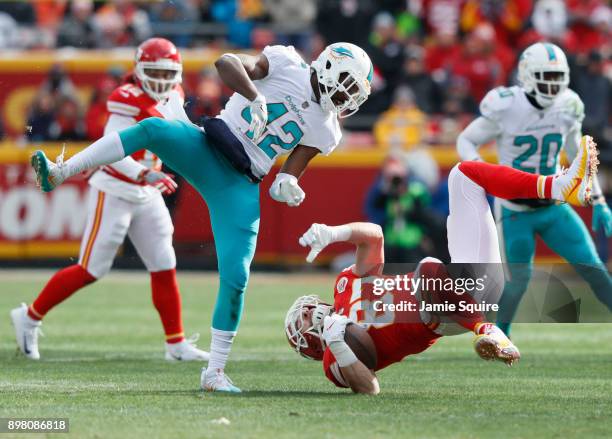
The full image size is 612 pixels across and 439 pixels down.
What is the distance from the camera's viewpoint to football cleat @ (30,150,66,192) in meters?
5.73

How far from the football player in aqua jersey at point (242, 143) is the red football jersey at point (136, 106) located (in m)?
1.33

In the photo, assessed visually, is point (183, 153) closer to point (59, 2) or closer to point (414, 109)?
point (414, 109)

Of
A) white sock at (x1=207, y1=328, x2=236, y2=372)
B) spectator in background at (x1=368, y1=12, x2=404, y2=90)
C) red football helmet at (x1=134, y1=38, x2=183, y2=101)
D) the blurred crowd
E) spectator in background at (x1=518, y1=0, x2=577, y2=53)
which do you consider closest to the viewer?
→ white sock at (x1=207, y1=328, x2=236, y2=372)

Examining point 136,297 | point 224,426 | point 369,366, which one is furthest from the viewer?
point 136,297

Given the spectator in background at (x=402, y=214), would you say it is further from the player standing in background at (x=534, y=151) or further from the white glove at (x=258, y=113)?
the white glove at (x=258, y=113)

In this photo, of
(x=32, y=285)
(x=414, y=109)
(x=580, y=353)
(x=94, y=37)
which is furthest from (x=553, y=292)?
(x=94, y=37)

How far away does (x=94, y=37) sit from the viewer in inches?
613

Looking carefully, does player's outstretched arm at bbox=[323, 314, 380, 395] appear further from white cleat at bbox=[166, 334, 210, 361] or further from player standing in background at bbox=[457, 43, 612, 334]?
player standing in background at bbox=[457, 43, 612, 334]

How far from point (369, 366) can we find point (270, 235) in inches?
311

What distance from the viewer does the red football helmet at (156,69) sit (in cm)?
757

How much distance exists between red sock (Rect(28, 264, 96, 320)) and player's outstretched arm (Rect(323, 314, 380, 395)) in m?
2.27

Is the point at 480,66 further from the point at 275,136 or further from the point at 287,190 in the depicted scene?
the point at 287,190

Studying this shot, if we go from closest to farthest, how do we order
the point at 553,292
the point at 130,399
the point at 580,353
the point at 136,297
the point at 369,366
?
the point at 130,399
the point at 369,366
the point at 553,292
the point at 580,353
the point at 136,297

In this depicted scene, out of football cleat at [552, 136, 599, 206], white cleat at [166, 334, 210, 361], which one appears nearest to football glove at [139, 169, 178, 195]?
white cleat at [166, 334, 210, 361]
